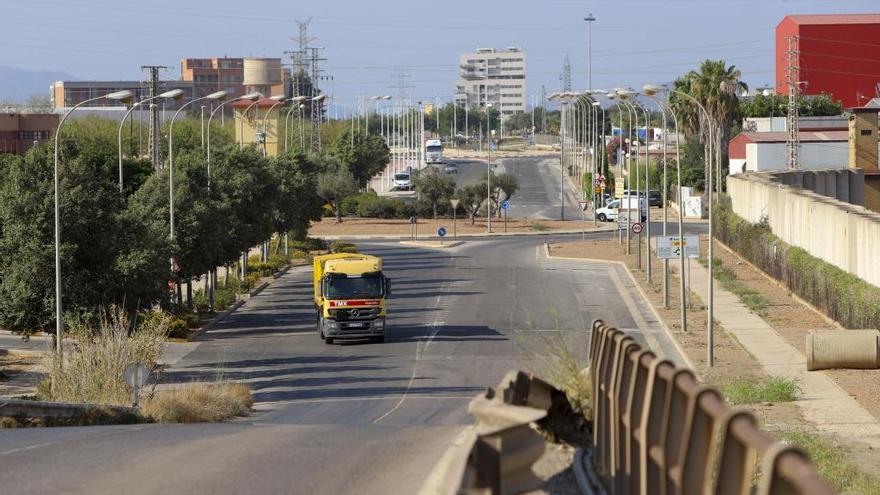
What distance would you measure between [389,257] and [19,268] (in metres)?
42.0

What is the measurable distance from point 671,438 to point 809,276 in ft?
139

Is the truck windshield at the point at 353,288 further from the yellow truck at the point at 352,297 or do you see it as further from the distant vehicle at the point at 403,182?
the distant vehicle at the point at 403,182

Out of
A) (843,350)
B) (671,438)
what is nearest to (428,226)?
(843,350)

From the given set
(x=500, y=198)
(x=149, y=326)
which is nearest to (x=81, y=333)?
(x=149, y=326)

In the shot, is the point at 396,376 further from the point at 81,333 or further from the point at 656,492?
the point at 656,492

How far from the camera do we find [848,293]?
1654 inches

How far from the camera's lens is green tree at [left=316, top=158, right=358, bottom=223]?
101875 millimetres

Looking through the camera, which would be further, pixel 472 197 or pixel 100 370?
pixel 472 197

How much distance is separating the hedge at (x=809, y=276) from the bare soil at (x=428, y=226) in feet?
74.6

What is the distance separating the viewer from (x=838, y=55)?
130 m

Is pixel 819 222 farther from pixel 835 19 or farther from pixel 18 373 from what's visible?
pixel 835 19

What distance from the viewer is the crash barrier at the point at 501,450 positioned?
363 inches

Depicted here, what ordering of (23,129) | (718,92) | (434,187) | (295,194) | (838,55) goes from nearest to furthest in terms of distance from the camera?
A: (295,194) < (718,92) < (434,187) < (23,129) < (838,55)

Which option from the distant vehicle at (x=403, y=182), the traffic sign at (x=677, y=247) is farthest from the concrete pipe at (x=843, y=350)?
the distant vehicle at (x=403, y=182)
